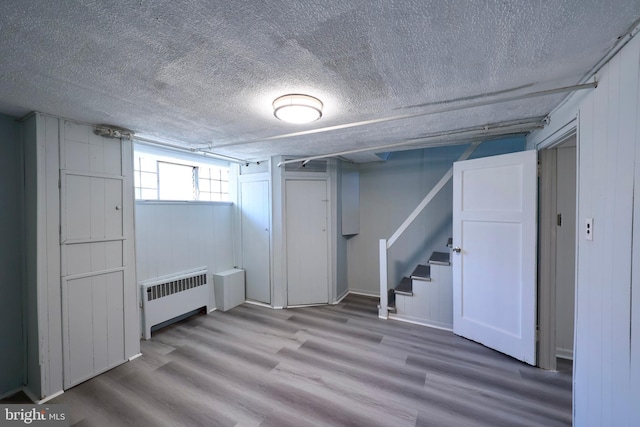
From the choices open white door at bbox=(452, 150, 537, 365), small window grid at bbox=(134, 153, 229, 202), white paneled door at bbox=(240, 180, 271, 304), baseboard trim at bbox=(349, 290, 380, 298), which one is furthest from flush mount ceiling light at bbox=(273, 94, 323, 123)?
baseboard trim at bbox=(349, 290, 380, 298)

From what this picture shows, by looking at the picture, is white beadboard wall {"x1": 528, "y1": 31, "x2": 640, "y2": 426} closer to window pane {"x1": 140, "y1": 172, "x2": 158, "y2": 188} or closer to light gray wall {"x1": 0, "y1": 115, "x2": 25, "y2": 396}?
light gray wall {"x1": 0, "y1": 115, "x2": 25, "y2": 396}

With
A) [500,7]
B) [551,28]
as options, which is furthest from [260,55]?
[551,28]

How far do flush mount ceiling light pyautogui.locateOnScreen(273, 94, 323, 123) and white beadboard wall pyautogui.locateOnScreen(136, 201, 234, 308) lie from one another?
220cm

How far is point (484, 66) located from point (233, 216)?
11.8ft

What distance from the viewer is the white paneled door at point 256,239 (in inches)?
144

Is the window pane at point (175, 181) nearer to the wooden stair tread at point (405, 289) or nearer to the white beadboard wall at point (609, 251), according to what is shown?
the wooden stair tread at point (405, 289)

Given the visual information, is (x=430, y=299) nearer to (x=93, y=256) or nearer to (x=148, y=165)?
(x=93, y=256)

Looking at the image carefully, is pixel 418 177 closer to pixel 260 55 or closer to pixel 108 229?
pixel 260 55

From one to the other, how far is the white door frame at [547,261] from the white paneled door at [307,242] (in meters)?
2.40

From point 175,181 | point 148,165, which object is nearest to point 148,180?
point 148,165

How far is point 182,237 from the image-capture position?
→ 3.23m

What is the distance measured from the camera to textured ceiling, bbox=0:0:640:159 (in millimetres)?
938

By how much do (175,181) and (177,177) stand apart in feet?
0.22

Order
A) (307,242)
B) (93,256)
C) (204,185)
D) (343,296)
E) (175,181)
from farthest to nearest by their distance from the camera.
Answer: (343,296) < (204,185) < (307,242) < (175,181) < (93,256)
